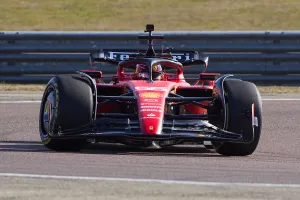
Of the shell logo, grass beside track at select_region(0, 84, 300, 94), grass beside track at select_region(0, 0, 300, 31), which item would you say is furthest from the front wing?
grass beside track at select_region(0, 0, 300, 31)

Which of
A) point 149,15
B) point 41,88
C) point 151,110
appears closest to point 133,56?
point 151,110

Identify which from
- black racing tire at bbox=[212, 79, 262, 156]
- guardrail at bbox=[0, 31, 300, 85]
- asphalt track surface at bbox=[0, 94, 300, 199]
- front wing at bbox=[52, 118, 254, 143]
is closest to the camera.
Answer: asphalt track surface at bbox=[0, 94, 300, 199]

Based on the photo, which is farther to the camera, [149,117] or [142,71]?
[142,71]

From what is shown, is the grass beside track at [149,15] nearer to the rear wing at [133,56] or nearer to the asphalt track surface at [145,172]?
the rear wing at [133,56]

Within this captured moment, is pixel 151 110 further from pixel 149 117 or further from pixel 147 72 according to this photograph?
pixel 147 72

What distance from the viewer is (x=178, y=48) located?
19047mm

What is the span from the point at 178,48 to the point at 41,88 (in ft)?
8.98

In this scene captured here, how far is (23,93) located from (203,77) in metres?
7.19

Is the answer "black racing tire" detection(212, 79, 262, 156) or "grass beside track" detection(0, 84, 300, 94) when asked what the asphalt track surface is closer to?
"black racing tire" detection(212, 79, 262, 156)

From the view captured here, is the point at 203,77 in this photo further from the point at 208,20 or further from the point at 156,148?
the point at 208,20

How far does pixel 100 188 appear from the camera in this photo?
24.9ft

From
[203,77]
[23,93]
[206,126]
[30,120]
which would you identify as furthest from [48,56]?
[206,126]

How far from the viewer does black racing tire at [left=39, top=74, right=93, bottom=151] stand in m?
10.3

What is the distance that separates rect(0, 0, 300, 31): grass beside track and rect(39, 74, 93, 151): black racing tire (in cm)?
→ 2095
